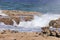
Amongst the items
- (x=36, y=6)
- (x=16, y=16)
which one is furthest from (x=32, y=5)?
(x=16, y=16)

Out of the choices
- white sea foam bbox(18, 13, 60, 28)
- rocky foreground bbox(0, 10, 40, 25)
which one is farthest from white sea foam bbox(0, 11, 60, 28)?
rocky foreground bbox(0, 10, 40, 25)

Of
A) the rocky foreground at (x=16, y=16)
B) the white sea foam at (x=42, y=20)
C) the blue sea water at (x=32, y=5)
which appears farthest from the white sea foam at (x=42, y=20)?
the blue sea water at (x=32, y=5)

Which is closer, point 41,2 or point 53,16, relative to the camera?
point 53,16

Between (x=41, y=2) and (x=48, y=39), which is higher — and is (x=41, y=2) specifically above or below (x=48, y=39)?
above

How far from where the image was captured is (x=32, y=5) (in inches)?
480

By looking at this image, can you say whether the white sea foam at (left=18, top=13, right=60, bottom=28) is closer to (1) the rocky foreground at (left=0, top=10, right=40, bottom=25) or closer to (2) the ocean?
(2) the ocean

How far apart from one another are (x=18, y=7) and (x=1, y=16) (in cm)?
169

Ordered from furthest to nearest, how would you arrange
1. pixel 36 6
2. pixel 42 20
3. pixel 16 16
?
1. pixel 36 6
2. pixel 16 16
3. pixel 42 20

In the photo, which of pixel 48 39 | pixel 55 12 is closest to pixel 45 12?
pixel 55 12

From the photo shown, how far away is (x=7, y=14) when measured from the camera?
11.3 m

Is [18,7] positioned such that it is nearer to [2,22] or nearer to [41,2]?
[41,2]

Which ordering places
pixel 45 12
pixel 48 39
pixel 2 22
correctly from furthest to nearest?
1. pixel 45 12
2. pixel 2 22
3. pixel 48 39

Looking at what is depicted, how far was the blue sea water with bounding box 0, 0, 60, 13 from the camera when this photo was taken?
11.9 metres

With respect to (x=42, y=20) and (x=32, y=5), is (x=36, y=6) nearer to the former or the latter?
(x=32, y=5)
